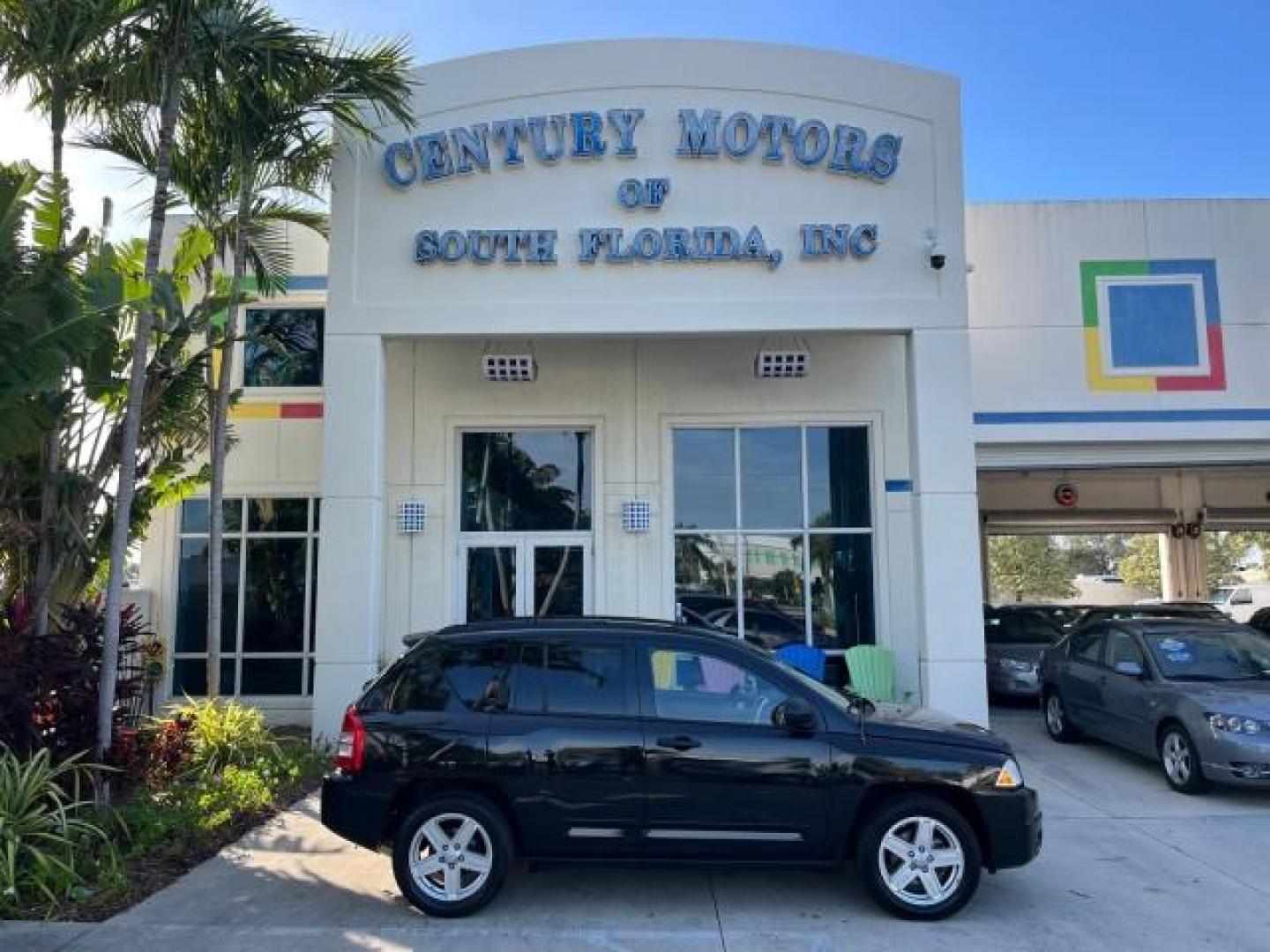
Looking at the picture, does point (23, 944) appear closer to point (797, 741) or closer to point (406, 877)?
point (406, 877)

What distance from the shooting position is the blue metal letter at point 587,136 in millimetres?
11031

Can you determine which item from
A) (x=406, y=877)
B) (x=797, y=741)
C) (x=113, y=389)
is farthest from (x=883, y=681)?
(x=113, y=389)

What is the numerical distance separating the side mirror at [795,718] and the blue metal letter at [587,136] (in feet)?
24.2

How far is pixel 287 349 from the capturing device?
13.3m

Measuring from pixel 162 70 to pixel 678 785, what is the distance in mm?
7099

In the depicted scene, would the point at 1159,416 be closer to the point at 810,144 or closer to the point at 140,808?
the point at 810,144

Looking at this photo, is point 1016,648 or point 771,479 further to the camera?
point 1016,648

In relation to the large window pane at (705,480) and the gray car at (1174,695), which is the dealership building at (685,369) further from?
the gray car at (1174,695)

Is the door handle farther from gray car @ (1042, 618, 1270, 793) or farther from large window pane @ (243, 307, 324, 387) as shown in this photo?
large window pane @ (243, 307, 324, 387)

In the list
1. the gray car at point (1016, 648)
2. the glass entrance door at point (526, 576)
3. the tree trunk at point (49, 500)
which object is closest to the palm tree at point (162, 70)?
the tree trunk at point (49, 500)

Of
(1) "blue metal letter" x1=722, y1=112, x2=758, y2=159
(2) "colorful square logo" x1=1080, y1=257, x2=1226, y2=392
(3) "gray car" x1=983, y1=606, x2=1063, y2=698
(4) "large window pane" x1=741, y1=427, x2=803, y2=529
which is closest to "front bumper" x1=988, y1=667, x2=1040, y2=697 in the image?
(3) "gray car" x1=983, y1=606, x2=1063, y2=698

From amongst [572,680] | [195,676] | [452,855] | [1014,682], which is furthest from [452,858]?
[1014,682]

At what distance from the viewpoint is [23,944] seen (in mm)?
5293

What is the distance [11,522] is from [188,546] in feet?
15.3
